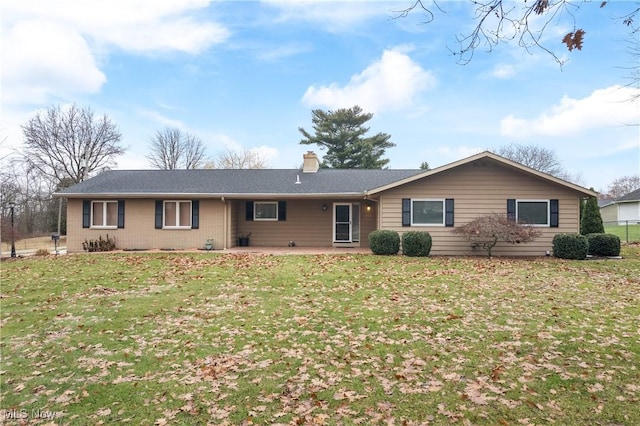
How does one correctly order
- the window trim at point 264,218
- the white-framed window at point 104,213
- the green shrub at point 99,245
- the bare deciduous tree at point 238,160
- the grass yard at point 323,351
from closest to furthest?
1. the grass yard at point 323,351
2. the green shrub at point 99,245
3. the white-framed window at point 104,213
4. the window trim at point 264,218
5. the bare deciduous tree at point 238,160

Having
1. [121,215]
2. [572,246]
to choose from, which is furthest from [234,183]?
[572,246]

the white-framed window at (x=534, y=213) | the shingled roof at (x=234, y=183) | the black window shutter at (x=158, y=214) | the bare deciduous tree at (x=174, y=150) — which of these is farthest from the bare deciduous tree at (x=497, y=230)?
the bare deciduous tree at (x=174, y=150)

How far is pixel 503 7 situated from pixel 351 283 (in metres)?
6.11

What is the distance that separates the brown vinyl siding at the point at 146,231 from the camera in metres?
15.6

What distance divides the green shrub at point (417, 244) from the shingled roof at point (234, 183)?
303cm

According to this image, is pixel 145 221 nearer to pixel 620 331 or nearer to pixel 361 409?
pixel 361 409

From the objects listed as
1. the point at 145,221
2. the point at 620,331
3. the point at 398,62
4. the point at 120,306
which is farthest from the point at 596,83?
the point at 145,221

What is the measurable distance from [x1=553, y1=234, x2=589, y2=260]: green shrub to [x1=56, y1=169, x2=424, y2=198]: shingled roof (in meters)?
6.20

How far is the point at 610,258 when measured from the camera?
1237cm

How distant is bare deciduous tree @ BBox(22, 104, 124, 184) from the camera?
28.8m

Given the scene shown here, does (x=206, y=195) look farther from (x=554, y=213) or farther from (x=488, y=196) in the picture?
(x=554, y=213)

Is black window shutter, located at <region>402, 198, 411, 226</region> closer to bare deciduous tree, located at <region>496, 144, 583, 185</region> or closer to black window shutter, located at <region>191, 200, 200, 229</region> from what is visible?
black window shutter, located at <region>191, 200, 200, 229</region>

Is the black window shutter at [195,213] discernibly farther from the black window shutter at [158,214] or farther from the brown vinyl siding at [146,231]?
the black window shutter at [158,214]

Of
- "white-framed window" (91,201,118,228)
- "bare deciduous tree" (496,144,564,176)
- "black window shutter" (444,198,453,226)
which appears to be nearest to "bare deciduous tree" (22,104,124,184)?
"white-framed window" (91,201,118,228)
